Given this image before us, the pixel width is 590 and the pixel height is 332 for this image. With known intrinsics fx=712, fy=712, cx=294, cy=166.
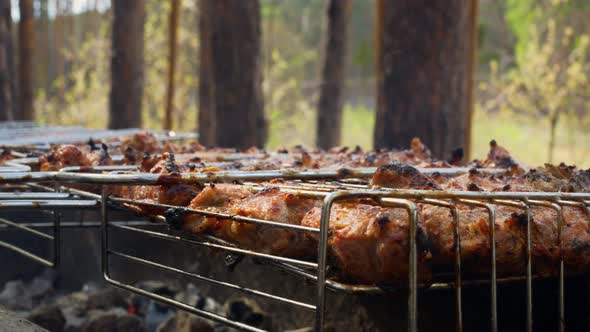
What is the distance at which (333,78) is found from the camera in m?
12.7

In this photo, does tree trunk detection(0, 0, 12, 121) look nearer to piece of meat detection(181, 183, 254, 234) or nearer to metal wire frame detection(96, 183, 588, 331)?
piece of meat detection(181, 183, 254, 234)

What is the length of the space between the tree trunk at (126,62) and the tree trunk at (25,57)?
2.21m

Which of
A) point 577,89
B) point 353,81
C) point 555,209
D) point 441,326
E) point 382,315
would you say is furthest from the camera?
point 353,81

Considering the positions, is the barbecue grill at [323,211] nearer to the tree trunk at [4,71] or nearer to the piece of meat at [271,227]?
the piece of meat at [271,227]

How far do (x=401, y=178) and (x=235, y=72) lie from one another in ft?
18.3

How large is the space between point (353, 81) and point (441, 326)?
3935 cm

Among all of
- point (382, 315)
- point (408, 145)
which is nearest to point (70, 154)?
point (382, 315)

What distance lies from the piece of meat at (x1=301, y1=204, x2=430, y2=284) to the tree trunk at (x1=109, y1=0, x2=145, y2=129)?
29.9 feet

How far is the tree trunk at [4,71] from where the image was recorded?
395 inches

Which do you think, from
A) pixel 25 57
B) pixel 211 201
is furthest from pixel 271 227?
pixel 25 57

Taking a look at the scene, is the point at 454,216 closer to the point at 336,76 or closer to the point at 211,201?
the point at 211,201

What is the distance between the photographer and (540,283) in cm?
251

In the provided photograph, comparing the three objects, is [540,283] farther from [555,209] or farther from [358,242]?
[358,242]

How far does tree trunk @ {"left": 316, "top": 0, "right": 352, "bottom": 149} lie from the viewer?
12134 millimetres
